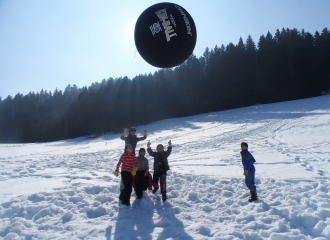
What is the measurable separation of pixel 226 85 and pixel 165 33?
35.3 meters

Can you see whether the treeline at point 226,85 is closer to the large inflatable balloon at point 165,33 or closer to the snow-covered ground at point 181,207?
the snow-covered ground at point 181,207

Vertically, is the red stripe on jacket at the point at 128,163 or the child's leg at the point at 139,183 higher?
the red stripe on jacket at the point at 128,163

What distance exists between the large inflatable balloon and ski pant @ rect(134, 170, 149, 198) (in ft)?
10.6

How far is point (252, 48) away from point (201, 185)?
39258mm

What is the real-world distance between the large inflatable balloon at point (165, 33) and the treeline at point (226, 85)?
3036 cm

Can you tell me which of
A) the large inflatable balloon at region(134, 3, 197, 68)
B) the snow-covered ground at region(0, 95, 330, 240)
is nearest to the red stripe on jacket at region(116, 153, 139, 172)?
the snow-covered ground at region(0, 95, 330, 240)

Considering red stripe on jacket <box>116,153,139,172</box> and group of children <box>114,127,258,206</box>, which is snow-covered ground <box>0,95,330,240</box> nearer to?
group of children <box>114,127,258,206</box>

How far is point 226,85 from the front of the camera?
3503 cm

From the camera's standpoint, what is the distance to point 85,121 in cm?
3344

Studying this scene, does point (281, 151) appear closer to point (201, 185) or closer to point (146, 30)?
point (201, 185)

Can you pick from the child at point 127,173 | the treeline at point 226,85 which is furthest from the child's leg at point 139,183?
the treeline at point 226,85

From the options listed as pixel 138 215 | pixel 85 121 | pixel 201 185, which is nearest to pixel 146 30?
pixel 138 215

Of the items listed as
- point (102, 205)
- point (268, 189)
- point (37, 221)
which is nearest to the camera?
point (37, 221)

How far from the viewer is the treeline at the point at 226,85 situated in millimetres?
31766
